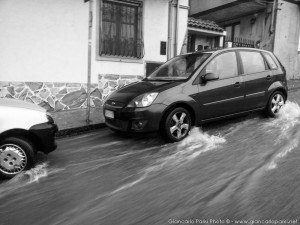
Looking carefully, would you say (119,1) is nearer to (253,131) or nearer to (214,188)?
(253,131)

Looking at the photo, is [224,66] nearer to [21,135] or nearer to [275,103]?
[275,103]

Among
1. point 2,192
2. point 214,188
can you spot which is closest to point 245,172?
point 214,188

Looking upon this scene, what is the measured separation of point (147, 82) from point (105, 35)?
3698 millimetres

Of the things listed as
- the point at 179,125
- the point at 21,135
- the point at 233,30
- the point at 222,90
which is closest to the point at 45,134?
the point at 21,135

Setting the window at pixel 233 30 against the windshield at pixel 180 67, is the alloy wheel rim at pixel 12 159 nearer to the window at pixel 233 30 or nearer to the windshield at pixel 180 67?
the windshield at pixel 180 67

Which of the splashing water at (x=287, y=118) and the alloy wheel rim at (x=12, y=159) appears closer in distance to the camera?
the alloy wheel rim at (x=12, y=159)

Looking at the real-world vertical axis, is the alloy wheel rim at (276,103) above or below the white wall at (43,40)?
below

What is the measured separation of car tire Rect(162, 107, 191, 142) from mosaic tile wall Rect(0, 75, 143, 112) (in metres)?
4.37

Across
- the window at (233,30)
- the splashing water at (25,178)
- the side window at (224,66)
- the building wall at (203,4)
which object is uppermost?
the building wall at (203,4)

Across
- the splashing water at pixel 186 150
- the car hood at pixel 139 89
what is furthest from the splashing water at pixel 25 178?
the car hood at pixel 139 89

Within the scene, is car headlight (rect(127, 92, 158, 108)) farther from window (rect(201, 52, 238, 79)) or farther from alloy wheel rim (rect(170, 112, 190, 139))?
window (rect(201, 52, 238, 79))

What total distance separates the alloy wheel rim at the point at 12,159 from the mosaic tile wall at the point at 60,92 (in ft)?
14.1

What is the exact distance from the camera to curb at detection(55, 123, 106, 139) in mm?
6499

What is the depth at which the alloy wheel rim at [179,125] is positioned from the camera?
5512 millimetres
